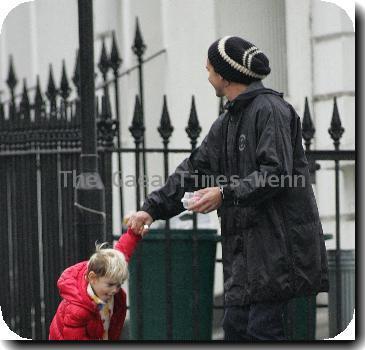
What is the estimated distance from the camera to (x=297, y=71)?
6.30 m

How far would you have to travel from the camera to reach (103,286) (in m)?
4.22

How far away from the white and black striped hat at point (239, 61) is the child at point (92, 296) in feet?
3.11

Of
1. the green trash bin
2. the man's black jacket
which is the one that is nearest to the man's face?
the man's black jacket

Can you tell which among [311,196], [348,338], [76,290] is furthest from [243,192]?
[348,338]

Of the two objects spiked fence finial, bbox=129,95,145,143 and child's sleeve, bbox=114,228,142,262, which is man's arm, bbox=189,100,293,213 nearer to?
child's sleeve, bbox=114,228,142,262

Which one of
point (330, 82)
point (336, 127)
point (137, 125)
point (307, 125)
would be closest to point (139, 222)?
point (137, 125)

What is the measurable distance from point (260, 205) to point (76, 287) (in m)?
0.92

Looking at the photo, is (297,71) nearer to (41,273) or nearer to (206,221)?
(206,221)

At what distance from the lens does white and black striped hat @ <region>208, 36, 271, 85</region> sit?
13.6 feet

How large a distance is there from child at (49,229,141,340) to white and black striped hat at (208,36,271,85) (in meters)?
0.95

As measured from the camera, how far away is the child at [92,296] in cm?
421

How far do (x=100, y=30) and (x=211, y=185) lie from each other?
4.03 meters

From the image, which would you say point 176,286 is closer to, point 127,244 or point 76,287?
point 127,244

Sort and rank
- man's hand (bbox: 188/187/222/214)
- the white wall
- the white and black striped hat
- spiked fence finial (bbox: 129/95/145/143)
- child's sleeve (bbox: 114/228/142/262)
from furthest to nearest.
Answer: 1. the white wall
2. spiked fence finial (bbox: 129/95/145/143)
3. child's sleeve (bbox: 114/228/142/262)
4. the white and black striped hat
5. man's hand (bbox: 188/187/222/214)
